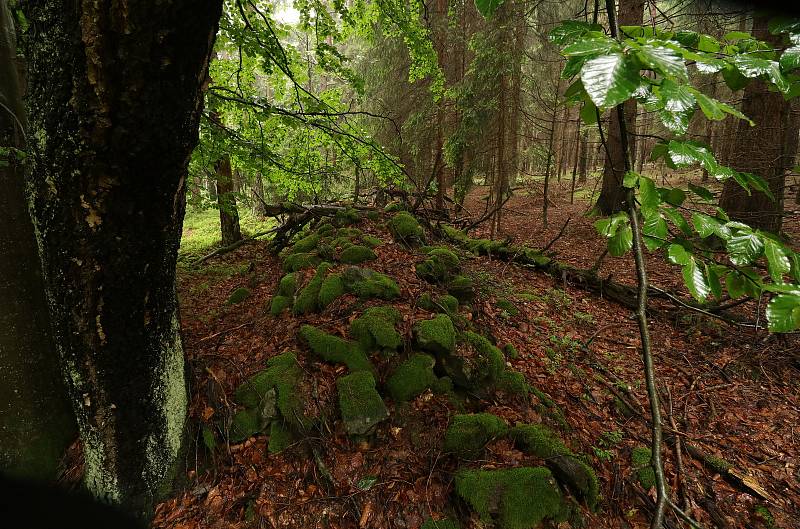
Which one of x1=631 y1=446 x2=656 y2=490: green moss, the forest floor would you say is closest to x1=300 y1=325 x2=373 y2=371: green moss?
the forest floor

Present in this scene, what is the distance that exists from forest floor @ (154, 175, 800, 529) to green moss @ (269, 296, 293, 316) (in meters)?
0.12

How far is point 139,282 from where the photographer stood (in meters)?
1.91

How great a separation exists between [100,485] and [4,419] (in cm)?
80

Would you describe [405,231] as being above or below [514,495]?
above

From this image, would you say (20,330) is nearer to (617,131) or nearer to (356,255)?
(356,255)

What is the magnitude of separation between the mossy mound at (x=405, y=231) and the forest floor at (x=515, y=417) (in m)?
0.24

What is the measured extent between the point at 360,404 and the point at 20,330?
2406 millimetres

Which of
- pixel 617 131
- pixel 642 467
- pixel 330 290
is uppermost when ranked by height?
pixel 617 131

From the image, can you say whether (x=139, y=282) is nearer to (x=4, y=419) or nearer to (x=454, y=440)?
(x=4, y=419)

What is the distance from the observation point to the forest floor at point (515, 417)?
255cm

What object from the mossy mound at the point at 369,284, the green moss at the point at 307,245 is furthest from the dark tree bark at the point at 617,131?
the green moss at the point at 307,245

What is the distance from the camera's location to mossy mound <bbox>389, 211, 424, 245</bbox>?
19.5 feet

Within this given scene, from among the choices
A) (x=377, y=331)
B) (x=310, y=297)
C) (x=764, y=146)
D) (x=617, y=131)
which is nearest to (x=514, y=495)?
(x=377, y=331)

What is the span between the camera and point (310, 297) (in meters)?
4.07
